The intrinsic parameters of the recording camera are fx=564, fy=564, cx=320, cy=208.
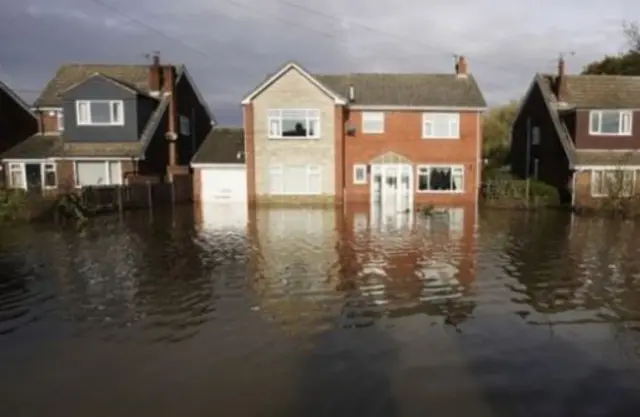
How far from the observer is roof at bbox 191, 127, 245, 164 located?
3400 cm

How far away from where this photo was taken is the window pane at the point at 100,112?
106 feet

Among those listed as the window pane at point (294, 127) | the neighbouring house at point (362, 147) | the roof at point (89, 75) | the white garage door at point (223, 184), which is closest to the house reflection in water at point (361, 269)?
the neighbouring house at point (362, 147)

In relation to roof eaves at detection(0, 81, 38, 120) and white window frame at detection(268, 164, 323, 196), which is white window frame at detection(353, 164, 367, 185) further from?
roof eaves at detection(0, 81, 38, 120)

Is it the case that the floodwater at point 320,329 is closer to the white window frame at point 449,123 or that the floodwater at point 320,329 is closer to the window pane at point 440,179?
the window pane at point 440,179

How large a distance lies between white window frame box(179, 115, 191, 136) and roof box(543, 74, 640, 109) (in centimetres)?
2447

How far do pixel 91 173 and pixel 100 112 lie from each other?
11.7 ft

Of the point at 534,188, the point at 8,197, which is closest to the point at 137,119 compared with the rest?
the point at 8,197

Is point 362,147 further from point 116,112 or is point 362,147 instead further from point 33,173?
point 33,173

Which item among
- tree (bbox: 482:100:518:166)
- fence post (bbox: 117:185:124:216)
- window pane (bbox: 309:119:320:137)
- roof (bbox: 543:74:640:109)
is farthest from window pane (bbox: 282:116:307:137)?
tree (bbox: 482:100:518:166)

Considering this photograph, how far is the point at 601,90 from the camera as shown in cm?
3347

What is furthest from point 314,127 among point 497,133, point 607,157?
point 497,133

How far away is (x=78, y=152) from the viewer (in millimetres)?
31797

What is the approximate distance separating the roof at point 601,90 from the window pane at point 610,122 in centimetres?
63

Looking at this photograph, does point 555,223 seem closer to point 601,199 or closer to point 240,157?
point 601,199
